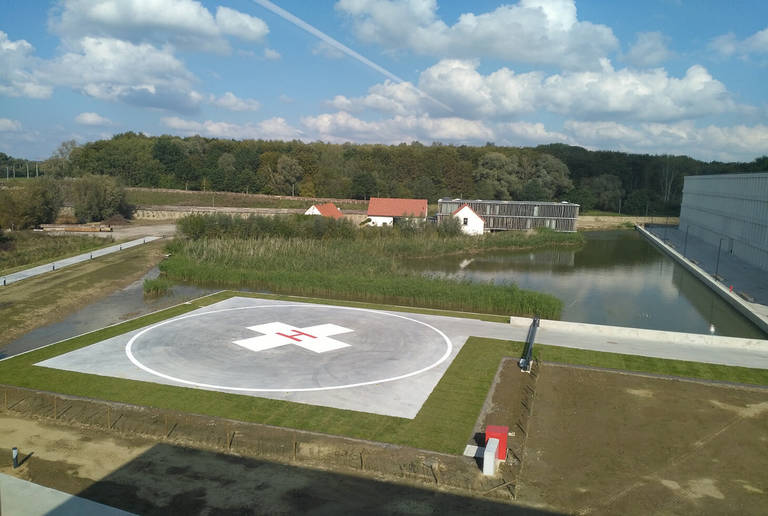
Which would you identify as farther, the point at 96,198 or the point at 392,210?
the point at 96,198

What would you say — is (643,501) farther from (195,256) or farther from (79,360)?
(195,256)

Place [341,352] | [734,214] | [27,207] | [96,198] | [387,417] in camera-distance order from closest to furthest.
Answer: [387,417] → [341,352] → [734,214] → [27,207] → [96,198]

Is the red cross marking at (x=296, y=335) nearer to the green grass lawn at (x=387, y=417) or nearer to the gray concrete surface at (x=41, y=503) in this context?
the green grass lawn at (x=387, y=417)

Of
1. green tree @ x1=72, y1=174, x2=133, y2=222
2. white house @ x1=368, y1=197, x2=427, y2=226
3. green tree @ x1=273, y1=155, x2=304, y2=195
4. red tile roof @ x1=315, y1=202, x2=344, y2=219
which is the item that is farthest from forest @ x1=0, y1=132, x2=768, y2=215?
red tile roof @ x1=315, y1=202, x2=344, y2=219

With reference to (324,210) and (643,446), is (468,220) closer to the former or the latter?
(324,210)

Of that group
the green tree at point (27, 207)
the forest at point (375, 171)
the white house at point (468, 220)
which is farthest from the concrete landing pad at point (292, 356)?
the forest at point (375, 171)

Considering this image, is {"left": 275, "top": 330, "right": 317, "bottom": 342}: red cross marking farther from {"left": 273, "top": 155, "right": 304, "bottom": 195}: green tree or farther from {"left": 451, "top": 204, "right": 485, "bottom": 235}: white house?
{"left": 273, "top": 155, "right": 304, "bottom": 195}: green tree

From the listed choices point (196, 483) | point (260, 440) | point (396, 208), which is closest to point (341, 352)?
point (260, 440)

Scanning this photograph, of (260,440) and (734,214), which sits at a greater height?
(734,214)
